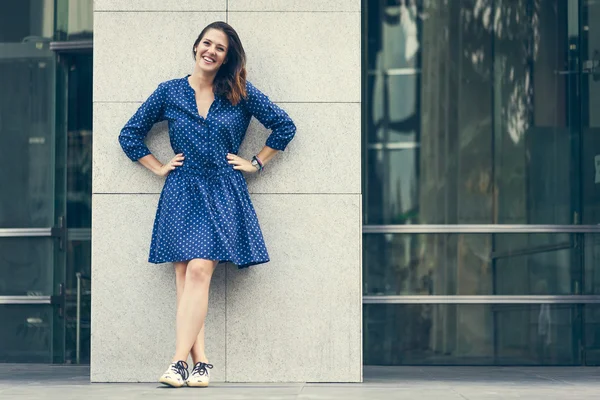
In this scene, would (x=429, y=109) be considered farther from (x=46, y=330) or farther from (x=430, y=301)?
(x=46, y=330)

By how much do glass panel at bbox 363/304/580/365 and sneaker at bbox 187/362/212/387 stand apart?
2.37 meters

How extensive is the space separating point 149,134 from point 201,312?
1.24 m

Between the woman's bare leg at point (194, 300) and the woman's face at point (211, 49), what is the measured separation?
1199mm

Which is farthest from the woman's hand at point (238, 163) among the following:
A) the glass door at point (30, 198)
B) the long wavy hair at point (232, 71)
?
the glass door at point (30, 198)

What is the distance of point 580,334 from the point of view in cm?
958

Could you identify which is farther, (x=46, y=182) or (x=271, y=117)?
(x=46, y=182)

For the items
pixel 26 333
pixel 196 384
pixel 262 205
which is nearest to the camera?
pixel 196 384

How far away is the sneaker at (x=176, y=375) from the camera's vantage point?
7255 mm

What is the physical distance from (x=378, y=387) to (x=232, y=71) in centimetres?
213

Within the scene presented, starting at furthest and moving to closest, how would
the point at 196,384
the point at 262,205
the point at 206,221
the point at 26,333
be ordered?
the point at 26,333 < the point at 262,205 < the point at 206,221 < the point at 196,384

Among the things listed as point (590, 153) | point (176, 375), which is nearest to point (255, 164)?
point (176, 375)

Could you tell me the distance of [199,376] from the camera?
24.3 ft

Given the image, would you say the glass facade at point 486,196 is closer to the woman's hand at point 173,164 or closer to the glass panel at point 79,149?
the glass panel at point 79,149

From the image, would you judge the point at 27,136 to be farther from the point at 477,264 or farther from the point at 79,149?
the point at 477,264
